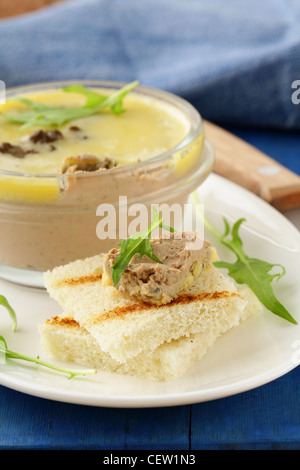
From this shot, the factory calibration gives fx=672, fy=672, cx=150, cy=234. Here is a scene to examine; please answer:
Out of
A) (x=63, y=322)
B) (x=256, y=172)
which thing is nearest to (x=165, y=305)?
(x=63, y=322)

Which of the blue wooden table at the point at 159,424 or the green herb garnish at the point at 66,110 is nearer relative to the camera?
the blue wooden table at the point at 159,424

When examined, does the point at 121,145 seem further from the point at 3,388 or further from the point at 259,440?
the point at 259,440

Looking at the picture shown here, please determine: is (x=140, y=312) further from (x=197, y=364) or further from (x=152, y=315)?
(x=197, y=364)

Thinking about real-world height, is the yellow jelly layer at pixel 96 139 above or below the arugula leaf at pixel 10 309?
above

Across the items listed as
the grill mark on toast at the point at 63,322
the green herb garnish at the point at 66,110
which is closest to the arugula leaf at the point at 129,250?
the grill mark on toast at the point at 63,322

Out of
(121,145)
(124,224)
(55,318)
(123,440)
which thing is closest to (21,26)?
(121,145)

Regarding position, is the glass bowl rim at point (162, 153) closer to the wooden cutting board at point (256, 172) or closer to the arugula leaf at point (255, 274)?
the arugula leaf at point (255, 274)
